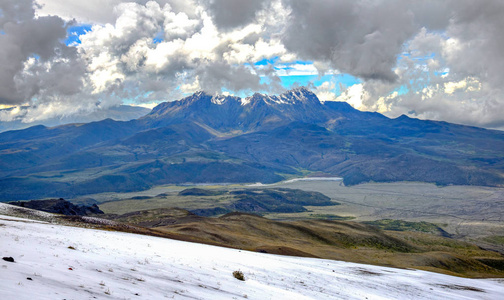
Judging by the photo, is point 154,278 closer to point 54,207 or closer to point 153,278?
point 153,278

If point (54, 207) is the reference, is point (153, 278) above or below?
above

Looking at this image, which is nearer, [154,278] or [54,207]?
[154,278]

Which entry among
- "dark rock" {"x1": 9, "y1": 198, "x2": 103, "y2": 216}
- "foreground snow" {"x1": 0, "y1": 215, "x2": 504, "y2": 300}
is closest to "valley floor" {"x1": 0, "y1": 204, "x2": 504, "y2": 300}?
"foreground snow" {"x1": 0, "y1": 215, "x2": 504, "y2": 300}

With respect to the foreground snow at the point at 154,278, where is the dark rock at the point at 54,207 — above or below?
below

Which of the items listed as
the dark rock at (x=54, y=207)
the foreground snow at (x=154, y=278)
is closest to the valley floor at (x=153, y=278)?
the foreground snow at (x=154, y=278)

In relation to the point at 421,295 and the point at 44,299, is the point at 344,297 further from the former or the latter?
the point at 44,299

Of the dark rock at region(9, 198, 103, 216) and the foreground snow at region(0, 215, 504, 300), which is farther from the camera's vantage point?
the dark rock at region(9, 198, 103, 216)

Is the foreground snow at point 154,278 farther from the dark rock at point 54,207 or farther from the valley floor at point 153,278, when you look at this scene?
the dark rock at point 54,207

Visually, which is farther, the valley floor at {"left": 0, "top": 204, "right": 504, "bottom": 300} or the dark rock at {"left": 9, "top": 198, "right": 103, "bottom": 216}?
the dark rock at {"left": 9, "top": 198, "right": 103, "bottom": 216}

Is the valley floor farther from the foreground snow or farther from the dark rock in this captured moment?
the dark rock

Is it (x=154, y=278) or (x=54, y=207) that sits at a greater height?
(x=154, y=278)

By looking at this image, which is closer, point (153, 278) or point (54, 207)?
point (153, 278)

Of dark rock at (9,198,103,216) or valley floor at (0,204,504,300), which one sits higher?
valley floor at (0,204,504,300)

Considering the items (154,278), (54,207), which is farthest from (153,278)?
(54,207)
